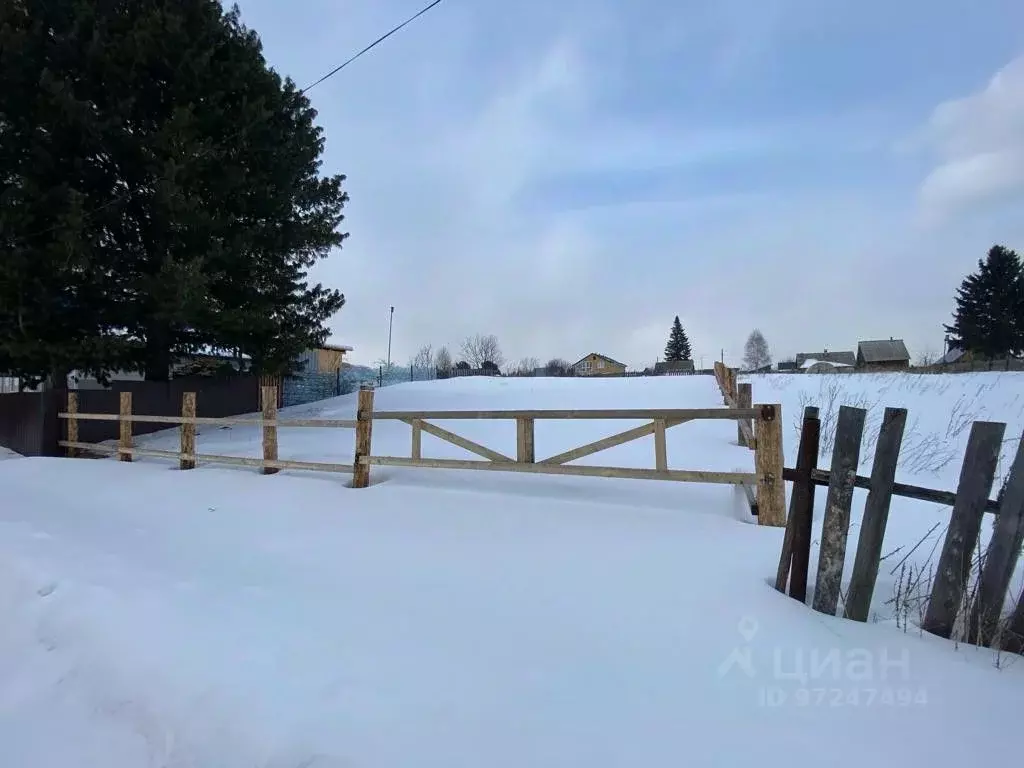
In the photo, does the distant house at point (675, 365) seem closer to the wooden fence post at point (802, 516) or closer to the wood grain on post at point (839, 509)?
the wooden fence post at point (802, 516)

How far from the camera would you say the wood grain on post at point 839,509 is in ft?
10.4

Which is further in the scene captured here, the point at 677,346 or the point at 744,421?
the point at 677,346

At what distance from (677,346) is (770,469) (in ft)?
289

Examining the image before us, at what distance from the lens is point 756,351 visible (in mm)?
112938

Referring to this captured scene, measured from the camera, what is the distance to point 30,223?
10.6 metres

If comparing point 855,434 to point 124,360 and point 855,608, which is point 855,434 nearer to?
point 855,608

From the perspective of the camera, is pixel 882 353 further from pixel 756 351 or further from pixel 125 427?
pixel 125 427

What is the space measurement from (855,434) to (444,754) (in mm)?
2649

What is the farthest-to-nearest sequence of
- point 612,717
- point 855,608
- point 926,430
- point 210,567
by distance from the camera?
point 926,430, point 210,567, point 855,608, point 612,717

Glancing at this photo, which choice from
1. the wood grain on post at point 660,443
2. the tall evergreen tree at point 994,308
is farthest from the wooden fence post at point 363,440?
the tall evergreen tree at point 994,308

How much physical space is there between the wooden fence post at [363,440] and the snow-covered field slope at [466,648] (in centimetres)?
101

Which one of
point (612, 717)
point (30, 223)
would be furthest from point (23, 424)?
point (612, 717)

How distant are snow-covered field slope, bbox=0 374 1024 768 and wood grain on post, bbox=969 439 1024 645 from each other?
0.43 ft

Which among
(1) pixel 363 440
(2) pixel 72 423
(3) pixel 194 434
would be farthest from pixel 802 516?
(2) pixel 72 423
